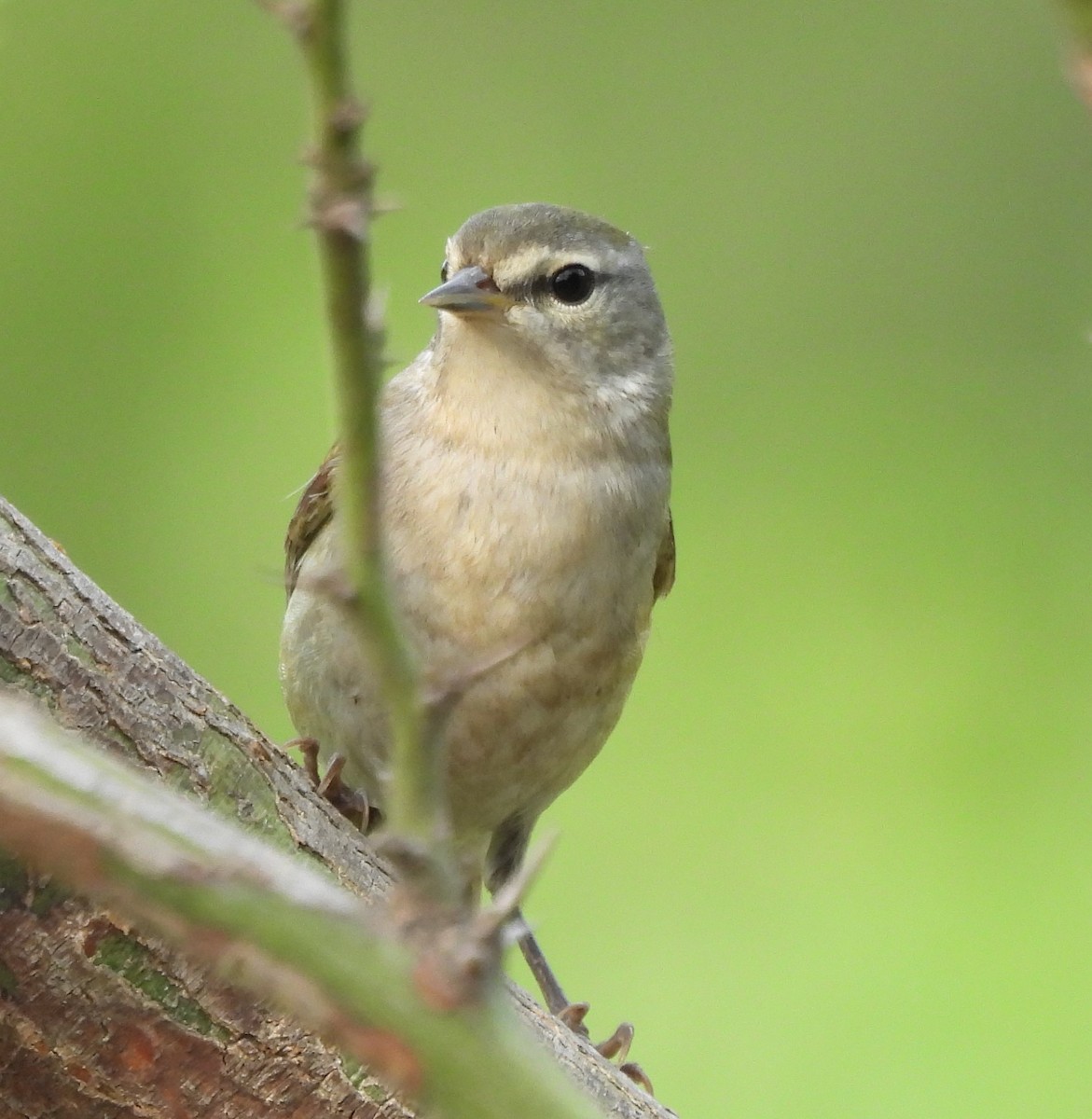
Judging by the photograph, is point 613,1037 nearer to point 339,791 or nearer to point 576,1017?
point 576,1017

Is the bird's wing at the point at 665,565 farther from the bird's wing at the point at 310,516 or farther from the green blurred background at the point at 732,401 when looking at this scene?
the green blurred background at the point at 732,401

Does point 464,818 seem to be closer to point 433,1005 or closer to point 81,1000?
point 81,1000

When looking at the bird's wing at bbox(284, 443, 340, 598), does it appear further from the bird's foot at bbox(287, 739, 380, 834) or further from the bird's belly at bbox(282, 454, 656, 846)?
the bird's foot at bbox(287, 739, 380, 834)

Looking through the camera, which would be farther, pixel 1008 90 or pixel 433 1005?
pixel 1008 90

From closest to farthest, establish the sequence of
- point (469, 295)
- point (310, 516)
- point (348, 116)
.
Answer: point (348, 116) < point (469, 295) < point (310, 516)

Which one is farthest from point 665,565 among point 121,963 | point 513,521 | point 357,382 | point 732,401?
point 357,382

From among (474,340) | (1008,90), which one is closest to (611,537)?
(474,340)

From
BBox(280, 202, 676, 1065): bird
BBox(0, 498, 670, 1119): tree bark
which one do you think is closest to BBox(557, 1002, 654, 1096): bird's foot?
BBox(280, 202, 676, 1065): bird
